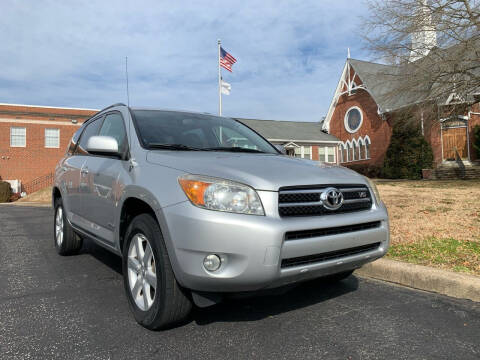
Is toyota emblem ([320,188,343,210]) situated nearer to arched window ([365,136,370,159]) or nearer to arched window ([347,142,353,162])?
arched window ([365,136,370,159])

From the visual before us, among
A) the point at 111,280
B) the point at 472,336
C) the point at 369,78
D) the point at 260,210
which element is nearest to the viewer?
the point at 260,210

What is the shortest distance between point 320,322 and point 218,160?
1.49 meters

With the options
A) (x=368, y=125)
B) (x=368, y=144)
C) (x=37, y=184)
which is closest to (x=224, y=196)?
(x=368, y=144)

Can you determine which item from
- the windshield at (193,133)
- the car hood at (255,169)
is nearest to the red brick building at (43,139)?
the windshield at (193,133)

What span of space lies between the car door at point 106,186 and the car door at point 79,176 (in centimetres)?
11

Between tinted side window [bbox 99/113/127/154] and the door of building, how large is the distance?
74.9 feet

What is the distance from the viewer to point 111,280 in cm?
420

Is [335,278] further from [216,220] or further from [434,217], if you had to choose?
[434,217]

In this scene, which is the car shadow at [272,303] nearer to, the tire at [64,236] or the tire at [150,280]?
the tire at [150,280]

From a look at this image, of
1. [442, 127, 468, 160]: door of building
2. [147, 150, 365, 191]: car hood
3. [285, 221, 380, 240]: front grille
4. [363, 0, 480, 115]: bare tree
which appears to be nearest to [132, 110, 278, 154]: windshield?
[147, 150, 365, 191]: car hood

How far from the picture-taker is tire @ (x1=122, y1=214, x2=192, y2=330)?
8.77ft

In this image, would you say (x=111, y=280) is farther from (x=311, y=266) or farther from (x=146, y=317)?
(x=311, y=266)

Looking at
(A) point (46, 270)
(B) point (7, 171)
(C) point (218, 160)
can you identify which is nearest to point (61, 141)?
(B) point (7, 171)

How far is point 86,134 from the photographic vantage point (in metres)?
5.04
